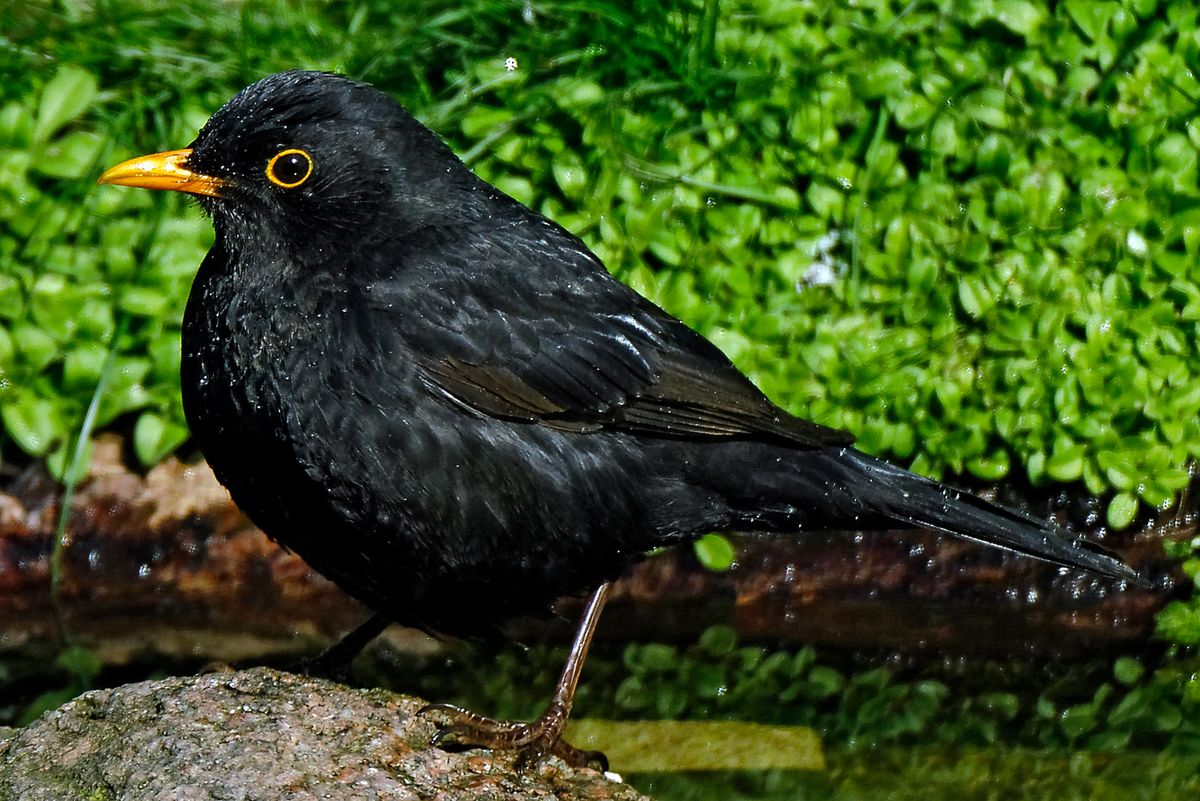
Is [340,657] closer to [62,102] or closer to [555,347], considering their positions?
[555,347]

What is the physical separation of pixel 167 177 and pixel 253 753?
1.73 meters

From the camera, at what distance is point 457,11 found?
24.9 ft

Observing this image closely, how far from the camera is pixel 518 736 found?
15.4 ft

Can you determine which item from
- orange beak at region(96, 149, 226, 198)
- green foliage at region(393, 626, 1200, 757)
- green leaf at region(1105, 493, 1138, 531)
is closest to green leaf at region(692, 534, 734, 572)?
green foliage at region(393, 626, 1200, 757)

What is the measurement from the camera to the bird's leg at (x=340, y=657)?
17.6ft

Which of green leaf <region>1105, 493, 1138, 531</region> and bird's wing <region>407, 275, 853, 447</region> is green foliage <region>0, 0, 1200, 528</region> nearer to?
green leaf <region>1105, 493, 1138, 531</region>

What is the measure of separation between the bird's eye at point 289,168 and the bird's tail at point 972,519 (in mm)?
1853

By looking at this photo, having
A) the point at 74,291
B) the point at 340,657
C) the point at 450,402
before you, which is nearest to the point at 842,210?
the point at 450,402

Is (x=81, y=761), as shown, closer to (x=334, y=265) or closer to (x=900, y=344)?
(x=334, y=265)

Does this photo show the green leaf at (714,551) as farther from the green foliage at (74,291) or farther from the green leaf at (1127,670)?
the green foliage at (74,291)

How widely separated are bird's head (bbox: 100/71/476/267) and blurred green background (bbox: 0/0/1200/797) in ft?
6.13

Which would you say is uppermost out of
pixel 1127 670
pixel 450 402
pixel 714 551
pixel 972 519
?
pixel 450 402

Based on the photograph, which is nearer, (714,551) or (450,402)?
(450,402)

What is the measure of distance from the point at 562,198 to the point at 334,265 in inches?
91.0
